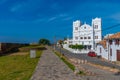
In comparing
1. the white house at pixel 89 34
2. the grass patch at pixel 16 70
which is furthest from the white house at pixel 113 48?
the white house at pixel 89 34

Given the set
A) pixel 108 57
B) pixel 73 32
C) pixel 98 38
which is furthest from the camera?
pixel 73 32

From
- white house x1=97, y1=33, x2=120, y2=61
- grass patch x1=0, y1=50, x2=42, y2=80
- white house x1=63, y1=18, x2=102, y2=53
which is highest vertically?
white house x1=63, y1=18, x2=102, y2=53

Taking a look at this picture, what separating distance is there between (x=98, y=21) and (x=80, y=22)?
1037 cm

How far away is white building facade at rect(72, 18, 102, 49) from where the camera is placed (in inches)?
3612

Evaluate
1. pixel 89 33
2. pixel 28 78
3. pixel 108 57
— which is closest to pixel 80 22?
pixel 89 33

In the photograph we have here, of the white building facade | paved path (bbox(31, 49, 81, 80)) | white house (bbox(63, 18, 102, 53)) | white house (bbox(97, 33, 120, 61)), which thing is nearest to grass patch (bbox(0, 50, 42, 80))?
paved path (bbox(31, 49, 81, 80))

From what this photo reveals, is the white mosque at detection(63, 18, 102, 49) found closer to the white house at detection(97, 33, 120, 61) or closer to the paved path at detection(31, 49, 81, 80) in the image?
the white house at detection(97, 33, 120, 61)

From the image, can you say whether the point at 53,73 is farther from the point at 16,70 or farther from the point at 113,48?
the point at 113,48

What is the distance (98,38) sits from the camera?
9169 centimetres

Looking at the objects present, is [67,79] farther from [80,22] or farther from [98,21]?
[80,22]

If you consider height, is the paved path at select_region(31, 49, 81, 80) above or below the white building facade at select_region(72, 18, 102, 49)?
below

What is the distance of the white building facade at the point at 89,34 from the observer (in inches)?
3612

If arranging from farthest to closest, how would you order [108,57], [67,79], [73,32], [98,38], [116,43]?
[73,32] → [98,38] → [108,57] → [116,43] → [67,79]

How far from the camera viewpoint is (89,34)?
A: 306 feet
